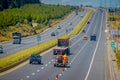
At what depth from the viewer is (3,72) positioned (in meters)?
48.2

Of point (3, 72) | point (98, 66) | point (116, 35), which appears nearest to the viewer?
point (3, 72)

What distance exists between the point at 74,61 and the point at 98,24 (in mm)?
125972

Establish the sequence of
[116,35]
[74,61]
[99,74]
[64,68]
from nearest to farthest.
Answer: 1. [99,74]
2. [64,68]
3. [74,61]
4. [116,35]

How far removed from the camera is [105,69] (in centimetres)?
5997

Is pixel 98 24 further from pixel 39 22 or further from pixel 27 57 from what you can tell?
pixel 27 57

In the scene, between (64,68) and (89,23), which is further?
(89,23)

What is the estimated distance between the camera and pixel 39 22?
7416 inches

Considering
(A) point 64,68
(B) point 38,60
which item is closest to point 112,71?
(A) point 64,68

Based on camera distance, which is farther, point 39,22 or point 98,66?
point 39,22

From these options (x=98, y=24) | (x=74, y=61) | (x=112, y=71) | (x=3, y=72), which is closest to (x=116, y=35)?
(x=98, y=24)

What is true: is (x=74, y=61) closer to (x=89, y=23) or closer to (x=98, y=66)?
(x=98, y=66)

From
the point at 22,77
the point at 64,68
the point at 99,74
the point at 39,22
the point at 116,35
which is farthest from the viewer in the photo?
the point at 39,22

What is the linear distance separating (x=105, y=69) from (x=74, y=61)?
8730mm

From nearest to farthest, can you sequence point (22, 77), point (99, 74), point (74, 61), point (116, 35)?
point (22, 77) → point (99, 74) → point (74, 61) → point (116, 35)
